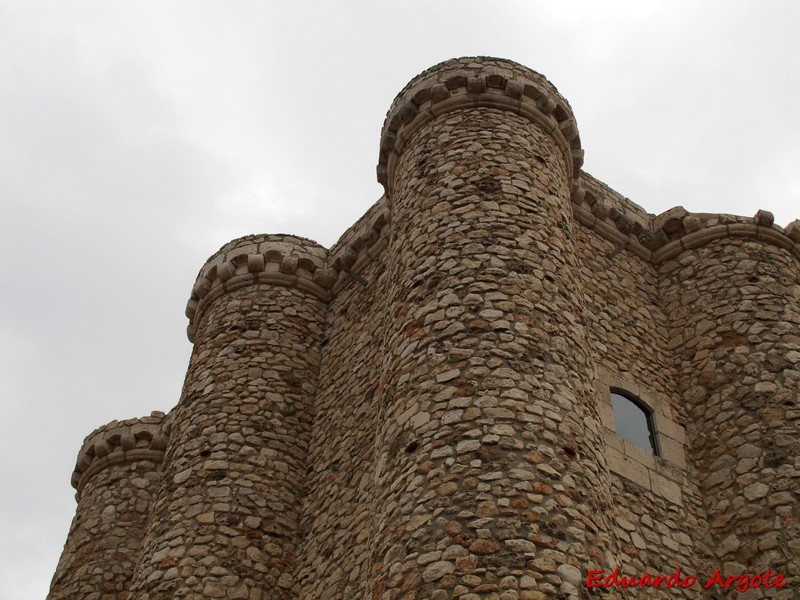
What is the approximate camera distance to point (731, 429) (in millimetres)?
10344

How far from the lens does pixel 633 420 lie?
34.7 feet

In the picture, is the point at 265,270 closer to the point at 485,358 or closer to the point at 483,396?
the point at 485,358

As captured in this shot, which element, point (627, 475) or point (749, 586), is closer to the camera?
point (749, 586)

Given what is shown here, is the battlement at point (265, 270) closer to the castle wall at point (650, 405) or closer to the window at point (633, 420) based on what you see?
the castle wall at point (650, 405)

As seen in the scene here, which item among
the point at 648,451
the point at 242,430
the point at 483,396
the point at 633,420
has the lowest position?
the point at 483,396

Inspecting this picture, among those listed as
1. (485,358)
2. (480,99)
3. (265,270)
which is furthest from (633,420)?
(265,270)

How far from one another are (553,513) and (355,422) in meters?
4.44

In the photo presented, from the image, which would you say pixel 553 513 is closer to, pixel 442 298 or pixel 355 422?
pixel 442 298

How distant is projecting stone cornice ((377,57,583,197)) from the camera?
11.3 meters

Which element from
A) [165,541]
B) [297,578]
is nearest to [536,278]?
[297,578]

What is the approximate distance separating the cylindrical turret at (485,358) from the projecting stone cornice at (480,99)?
0.02 metres

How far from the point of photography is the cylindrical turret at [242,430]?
10.5 meters

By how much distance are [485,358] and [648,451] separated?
302cm

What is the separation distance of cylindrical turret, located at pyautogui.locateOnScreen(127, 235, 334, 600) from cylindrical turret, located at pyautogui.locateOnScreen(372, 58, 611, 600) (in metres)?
2.97
